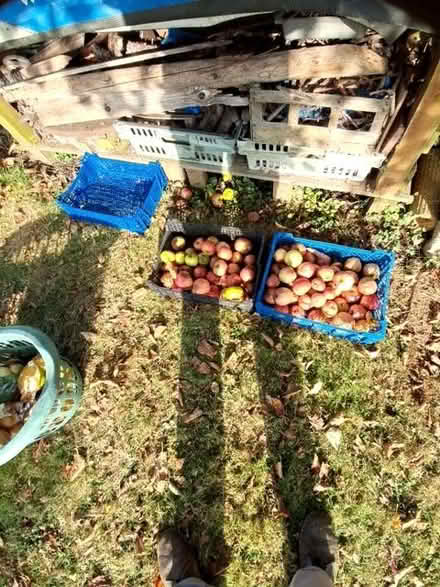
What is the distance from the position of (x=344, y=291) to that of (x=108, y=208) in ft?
9.26

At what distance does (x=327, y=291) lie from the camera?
336 cm

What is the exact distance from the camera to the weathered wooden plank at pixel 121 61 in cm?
285

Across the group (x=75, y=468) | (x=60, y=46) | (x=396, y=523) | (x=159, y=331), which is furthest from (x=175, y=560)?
(x=60, y=46)

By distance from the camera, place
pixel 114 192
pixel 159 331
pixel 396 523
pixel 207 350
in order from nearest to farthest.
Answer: pixel 396 523, pixel 207 350, pixel 159 331, pixel 114 192

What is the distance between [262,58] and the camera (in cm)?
266

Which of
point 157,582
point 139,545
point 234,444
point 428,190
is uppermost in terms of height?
point 428,190

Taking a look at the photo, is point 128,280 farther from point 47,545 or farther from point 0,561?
point 0,561

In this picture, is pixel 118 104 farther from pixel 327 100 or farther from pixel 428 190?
pixel 428 190

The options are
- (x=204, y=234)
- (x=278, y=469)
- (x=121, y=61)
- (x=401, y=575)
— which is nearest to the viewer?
(x=401, y=575)

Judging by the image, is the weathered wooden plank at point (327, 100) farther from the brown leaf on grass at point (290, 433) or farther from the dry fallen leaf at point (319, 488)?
the dry fallen leaf at point (319, 488)

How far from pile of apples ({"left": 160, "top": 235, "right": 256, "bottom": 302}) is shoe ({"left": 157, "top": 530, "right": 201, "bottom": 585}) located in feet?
6.88

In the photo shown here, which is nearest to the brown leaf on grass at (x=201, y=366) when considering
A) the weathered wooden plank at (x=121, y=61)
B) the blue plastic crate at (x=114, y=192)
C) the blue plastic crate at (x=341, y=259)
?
the blue plastic crate at (x=341, y=259)

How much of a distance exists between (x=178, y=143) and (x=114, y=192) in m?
1.16

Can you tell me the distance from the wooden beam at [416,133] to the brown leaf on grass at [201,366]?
2.36 m
